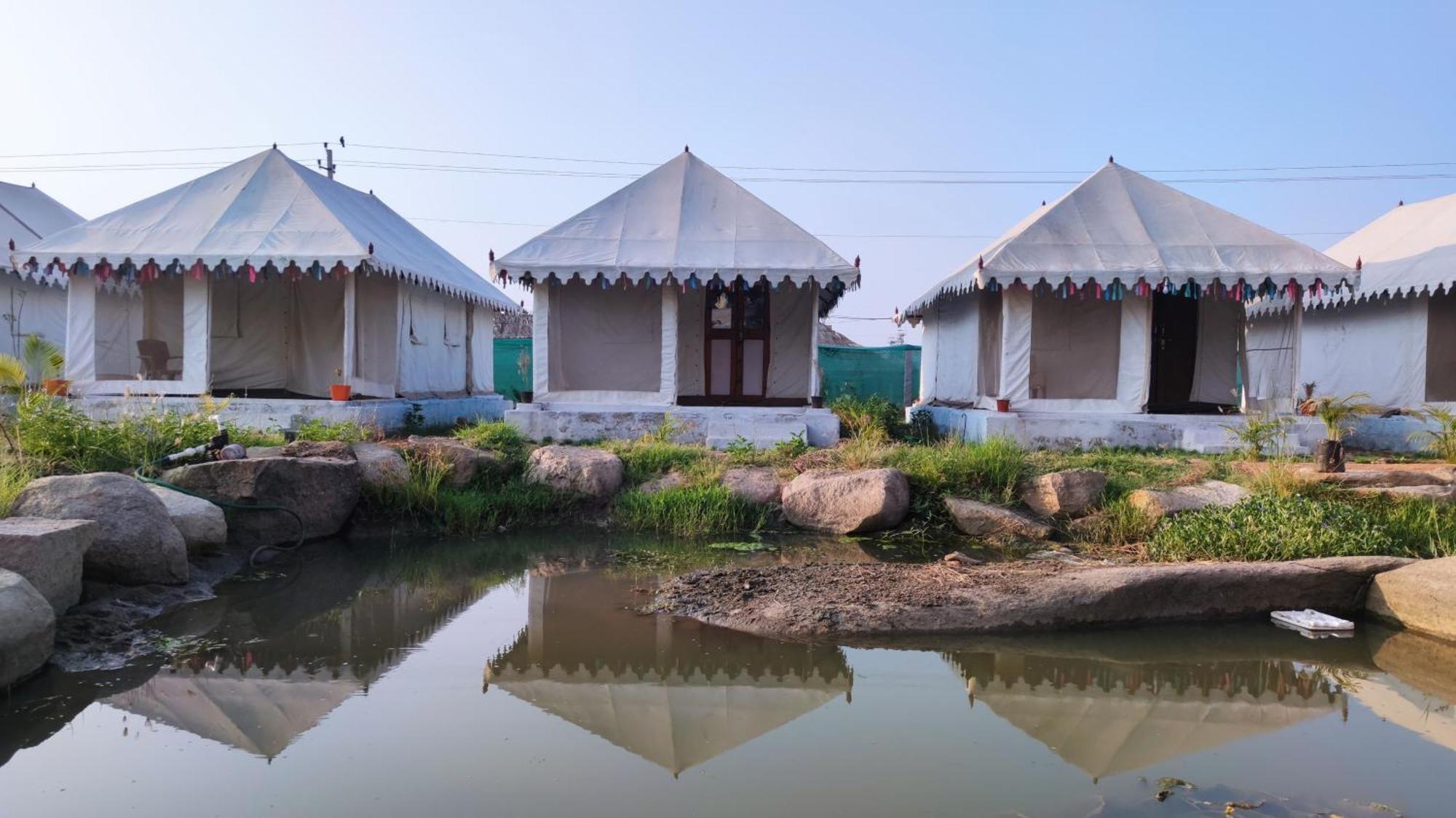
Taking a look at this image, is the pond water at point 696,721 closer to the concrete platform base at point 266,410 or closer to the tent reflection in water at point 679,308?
the concrete platform base at point 266,410

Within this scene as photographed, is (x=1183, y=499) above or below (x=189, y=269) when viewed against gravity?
below

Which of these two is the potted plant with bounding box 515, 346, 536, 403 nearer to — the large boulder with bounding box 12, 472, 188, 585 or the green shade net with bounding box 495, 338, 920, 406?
the green shade net with bounding box 495, 338, 920, 406

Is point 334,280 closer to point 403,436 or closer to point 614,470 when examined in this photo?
point 403,436

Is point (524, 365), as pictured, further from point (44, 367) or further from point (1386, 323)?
point (1386, 323)

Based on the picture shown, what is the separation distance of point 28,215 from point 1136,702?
19.6 m

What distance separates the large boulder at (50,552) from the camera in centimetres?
499

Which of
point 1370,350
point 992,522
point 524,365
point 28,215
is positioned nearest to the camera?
point 992,522

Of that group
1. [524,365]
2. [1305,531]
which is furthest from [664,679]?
[524,365]

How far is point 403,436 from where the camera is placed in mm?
12398

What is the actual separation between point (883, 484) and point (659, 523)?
2.21m

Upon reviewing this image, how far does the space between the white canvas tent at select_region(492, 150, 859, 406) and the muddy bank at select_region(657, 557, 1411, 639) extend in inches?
227

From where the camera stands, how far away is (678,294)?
1245 cm

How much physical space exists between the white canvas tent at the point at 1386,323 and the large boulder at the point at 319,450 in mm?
11352

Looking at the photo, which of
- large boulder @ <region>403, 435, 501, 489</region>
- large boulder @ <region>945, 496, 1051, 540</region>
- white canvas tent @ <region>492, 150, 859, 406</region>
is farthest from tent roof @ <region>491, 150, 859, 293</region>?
large boulder @ <region>945, 496, 1051, 540</region>
